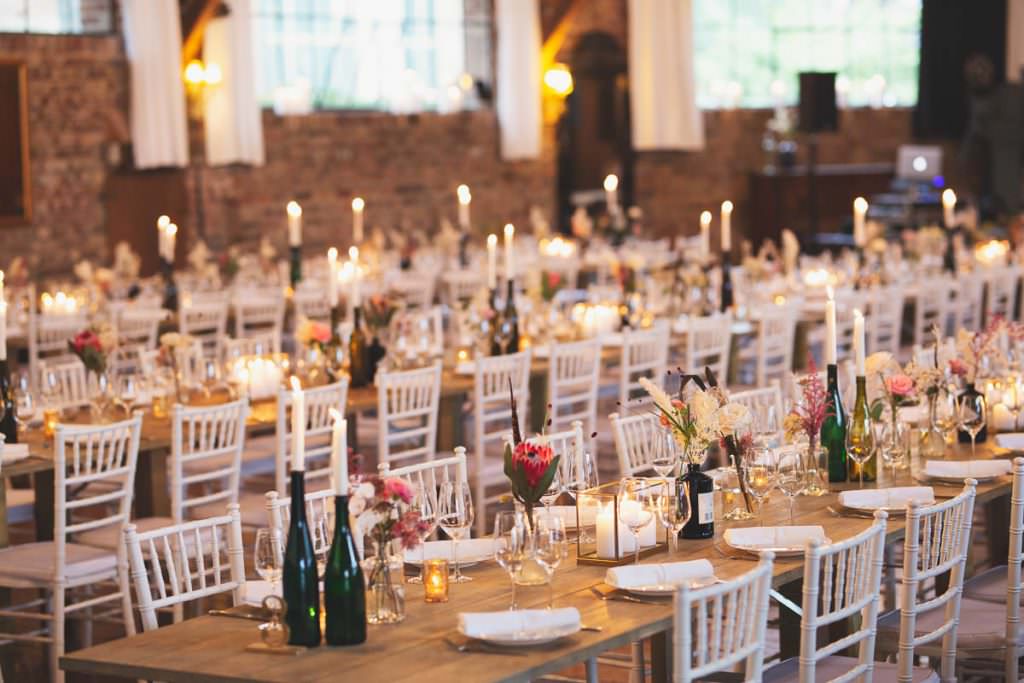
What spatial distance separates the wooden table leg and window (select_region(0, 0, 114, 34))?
791cm

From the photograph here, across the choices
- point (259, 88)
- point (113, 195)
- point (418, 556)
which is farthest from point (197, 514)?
point (259, 88)

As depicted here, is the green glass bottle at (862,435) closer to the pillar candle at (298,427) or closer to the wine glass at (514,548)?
the wine glass at (514,548)

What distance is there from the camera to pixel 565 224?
61.3ft

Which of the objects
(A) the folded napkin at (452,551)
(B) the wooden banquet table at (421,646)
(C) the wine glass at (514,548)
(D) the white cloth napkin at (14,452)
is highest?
(C) the wine glass at (514,548)

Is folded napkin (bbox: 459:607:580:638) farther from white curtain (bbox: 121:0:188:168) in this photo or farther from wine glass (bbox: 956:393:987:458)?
white curtain (bbox: 121:0:188:168)

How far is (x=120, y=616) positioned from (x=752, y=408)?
2536mm

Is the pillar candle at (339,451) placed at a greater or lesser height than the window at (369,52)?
lesser

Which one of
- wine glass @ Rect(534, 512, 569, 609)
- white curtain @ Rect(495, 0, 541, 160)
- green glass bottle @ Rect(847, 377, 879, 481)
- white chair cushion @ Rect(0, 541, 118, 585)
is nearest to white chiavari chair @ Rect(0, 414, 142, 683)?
white chair cushion @ Rect(0, 541, 118, 585)

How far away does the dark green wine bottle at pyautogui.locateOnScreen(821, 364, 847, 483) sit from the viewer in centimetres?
508

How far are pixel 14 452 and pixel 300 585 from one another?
2608 mm

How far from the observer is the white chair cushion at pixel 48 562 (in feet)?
17.9

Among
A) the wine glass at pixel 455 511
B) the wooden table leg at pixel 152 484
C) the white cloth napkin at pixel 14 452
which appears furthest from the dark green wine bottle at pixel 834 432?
the white cloth napkin at pixel 14 452

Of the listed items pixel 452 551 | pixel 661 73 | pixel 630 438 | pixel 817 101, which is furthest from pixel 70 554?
pixel 661 73

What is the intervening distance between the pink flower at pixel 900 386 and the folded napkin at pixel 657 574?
1.57 m
